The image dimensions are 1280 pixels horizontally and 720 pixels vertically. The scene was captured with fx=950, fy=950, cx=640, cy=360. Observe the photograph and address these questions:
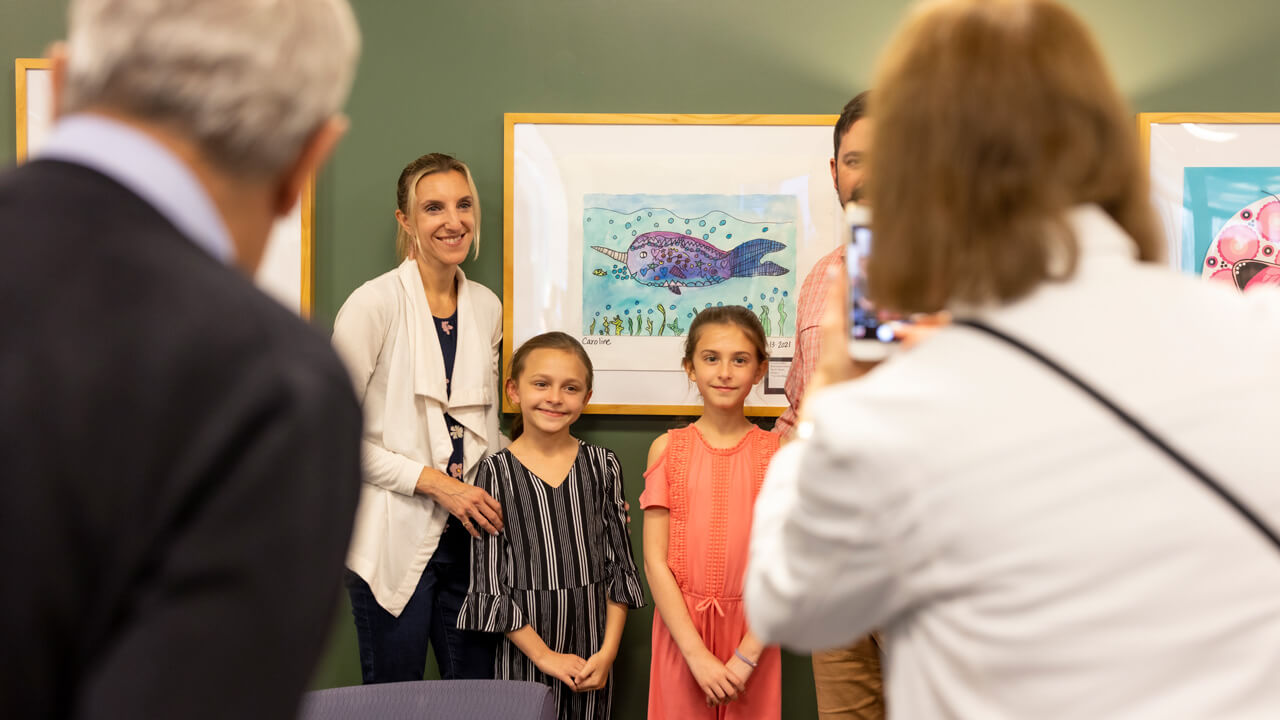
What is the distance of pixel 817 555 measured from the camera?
0.82 meters

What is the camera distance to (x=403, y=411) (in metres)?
2.47

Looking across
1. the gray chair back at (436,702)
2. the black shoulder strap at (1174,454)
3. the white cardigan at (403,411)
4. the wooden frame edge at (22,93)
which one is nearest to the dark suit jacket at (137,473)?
the black shoulder strap at (1174,454)

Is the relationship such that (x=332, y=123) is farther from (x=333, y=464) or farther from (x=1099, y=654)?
(x=1099, y=654)

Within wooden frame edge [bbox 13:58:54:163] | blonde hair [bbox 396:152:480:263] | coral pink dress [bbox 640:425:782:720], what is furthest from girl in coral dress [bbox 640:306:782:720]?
wooden frame edge [bbox 13:58:54:163]

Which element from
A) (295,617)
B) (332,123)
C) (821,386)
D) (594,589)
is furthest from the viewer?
(594,589)

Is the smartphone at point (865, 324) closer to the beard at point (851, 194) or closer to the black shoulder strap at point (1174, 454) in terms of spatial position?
the black shoulder strap at point (1174, 454)

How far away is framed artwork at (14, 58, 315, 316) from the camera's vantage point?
111 inches

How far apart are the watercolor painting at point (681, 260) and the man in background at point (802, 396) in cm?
57

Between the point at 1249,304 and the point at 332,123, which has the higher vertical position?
the point at 332,123

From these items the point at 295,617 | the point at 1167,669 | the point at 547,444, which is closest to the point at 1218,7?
the point at 547,444

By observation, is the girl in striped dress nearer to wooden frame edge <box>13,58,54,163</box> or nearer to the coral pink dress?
the coral pink dress

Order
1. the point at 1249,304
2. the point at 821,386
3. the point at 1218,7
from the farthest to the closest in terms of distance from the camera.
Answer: the point at 1218,7 < the point at 821,386 < the point at 1249,304

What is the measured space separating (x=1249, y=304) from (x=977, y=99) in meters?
0.30

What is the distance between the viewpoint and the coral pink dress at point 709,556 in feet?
7.25
